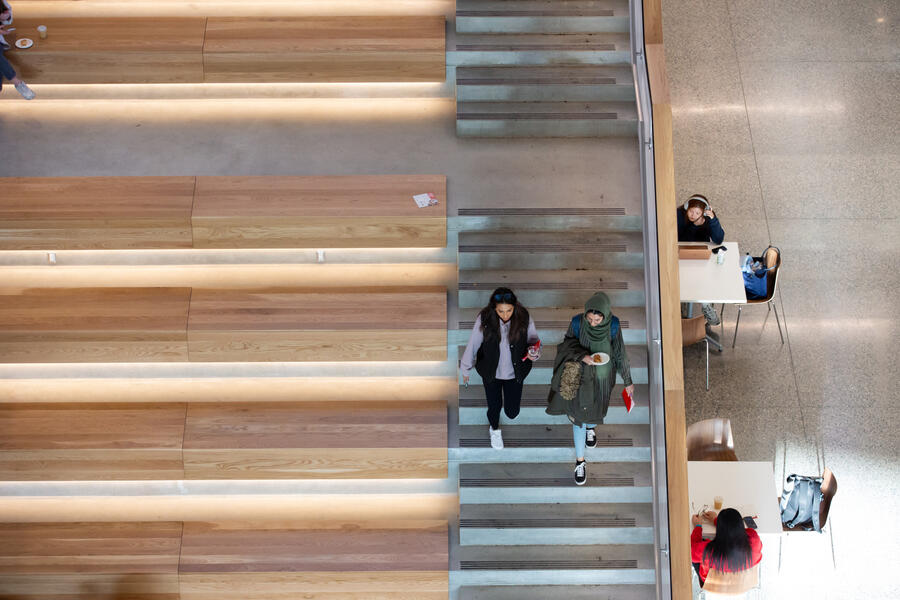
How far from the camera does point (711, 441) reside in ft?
23.1

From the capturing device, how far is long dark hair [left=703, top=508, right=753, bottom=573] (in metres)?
5.94

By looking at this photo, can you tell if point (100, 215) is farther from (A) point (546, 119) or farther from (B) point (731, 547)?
(B) point (731, 547)

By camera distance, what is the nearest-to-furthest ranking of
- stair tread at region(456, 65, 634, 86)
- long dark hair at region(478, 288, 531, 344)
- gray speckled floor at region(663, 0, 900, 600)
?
long dark hair at region(478, 288, 531, 344) → gray speckled floor at region(663, 0, 900, 600) → stair tread at region(456, 65, 634, 86)

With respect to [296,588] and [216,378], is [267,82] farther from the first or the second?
[296,588]

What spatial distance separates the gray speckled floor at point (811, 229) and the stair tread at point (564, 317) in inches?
55.4

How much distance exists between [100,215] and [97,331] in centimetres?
100

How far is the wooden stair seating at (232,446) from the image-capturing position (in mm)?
6750

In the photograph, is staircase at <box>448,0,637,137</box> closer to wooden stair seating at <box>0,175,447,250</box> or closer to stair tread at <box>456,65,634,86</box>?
stair tread at <box>456,65,634,86</box>

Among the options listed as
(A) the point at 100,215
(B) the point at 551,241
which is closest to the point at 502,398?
(B) the point at 551,241

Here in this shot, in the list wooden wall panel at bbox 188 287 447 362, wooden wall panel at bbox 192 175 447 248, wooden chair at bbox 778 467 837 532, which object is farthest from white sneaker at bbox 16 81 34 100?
wooden chair at bbox 778 467 837 532

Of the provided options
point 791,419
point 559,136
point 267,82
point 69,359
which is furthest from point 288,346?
point 791,419

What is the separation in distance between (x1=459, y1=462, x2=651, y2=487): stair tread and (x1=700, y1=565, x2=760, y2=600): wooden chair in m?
0.83

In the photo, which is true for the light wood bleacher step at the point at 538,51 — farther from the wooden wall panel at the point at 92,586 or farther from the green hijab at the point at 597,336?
the wooden wall panel at the point at 92,586

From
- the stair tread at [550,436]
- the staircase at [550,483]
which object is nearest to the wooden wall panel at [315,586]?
the staircase at [550,483]
